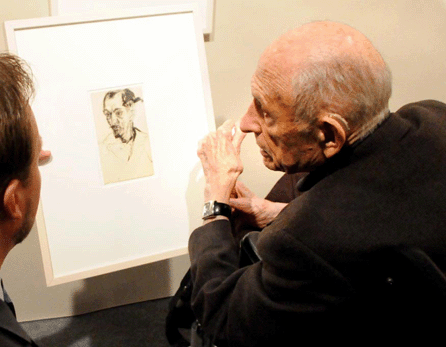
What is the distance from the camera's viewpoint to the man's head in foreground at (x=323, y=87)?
0.91 meters

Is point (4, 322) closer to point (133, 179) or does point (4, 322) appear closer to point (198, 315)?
point (198, 315)

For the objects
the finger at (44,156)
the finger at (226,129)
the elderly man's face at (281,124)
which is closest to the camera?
the elderly man's face at (281,124)

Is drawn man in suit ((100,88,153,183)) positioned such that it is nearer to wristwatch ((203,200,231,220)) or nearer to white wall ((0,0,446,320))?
wristwatch ((203,200,231,220))

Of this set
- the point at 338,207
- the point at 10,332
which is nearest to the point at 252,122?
the point at 338,207

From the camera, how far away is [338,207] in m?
0.88

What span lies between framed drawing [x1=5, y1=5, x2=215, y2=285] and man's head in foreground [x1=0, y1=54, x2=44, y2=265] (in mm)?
381

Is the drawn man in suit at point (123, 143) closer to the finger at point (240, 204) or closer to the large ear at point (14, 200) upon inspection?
the finger at point (240, 204)

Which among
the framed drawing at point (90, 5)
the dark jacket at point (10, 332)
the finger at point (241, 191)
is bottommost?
the dark jacket at point (10, 332)

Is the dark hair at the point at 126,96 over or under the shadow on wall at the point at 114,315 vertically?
over

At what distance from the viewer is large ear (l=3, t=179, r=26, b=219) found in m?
0.90

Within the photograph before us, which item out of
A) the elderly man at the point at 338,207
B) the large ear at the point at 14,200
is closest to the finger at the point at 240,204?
the elderly man at the point at 338,207

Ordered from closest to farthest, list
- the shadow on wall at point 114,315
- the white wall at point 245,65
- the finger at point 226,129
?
the finger at point 226,129
the white wall at point 245,65
the shadow on wall at point 114,315

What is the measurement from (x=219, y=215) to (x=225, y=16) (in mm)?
830

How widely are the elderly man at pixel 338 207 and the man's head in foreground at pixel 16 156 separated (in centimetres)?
45
